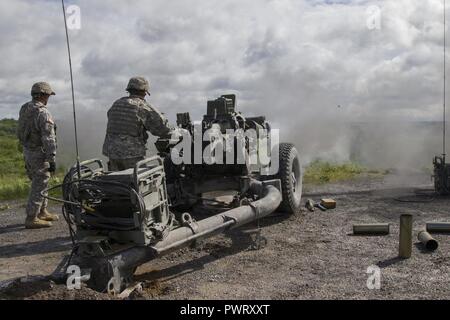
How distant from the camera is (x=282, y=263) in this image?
5457 millimetres

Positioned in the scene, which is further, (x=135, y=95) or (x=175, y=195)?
(x=175, y=195)

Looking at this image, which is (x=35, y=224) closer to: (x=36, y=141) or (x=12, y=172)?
(x=36, y=141)

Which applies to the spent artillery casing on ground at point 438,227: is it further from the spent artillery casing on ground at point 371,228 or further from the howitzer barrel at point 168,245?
the howitzer barrel at point 168,245

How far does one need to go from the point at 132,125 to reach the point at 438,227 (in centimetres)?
377

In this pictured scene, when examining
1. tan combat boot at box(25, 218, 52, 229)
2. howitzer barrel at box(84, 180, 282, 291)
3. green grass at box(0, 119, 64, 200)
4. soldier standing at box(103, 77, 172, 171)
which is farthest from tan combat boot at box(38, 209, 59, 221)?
howitzer barrel at box(84, 180, 282, 291)

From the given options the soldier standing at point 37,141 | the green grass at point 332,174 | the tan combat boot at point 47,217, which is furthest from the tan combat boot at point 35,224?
the green grass at point 332,174

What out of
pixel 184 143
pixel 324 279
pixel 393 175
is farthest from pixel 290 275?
pixel 393 175

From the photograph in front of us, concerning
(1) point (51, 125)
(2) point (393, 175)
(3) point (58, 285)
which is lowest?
(2) point (393, 175)

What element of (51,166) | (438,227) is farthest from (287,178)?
(51,166)

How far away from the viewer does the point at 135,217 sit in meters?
4.46

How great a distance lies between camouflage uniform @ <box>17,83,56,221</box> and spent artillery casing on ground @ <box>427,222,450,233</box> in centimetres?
482
